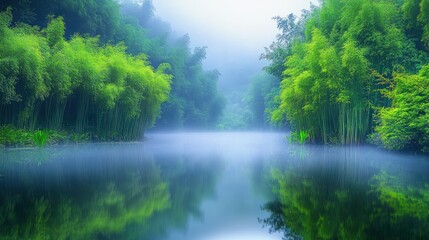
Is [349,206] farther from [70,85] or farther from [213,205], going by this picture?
[70,85]

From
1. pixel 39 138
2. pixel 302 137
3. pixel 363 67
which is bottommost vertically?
pixel 39 138

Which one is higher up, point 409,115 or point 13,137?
point 409,115

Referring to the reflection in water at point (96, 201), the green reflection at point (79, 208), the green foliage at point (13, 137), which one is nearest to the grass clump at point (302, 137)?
the reflection in water at point (96, 201)

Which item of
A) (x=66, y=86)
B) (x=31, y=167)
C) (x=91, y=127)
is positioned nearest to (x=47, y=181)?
(x=31, y=167)

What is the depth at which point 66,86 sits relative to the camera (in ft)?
48.6

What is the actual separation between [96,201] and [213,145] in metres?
14.3

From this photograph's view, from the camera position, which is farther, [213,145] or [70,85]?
[213,145]

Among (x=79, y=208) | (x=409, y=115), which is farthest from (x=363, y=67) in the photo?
(x=79, y=208)

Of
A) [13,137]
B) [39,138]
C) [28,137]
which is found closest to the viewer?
[13,137]

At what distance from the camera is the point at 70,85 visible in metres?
15.2

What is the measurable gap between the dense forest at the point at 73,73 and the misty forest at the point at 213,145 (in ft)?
0.22

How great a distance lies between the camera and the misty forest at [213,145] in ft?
12.8

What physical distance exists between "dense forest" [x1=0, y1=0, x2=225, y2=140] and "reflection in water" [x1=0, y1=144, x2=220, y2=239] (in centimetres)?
592

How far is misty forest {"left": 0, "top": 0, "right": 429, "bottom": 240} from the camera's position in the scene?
3.91m
